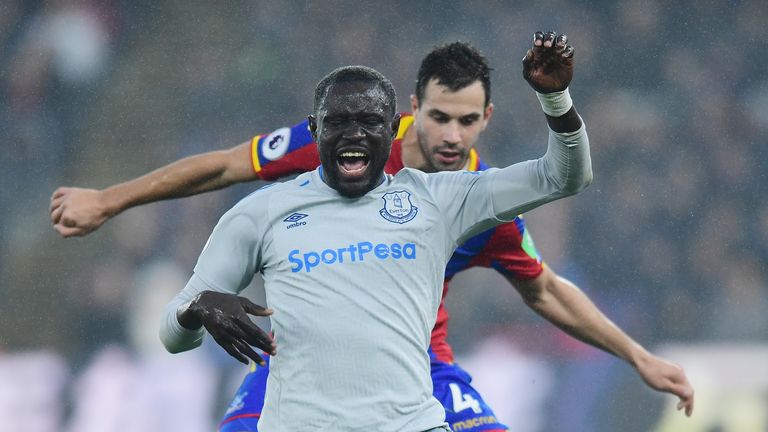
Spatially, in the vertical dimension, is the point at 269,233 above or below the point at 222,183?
below

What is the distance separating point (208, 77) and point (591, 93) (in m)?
2.43

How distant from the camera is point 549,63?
7.95ft

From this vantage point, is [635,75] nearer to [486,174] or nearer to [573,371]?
[573,371]

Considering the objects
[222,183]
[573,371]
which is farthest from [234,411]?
[573,371]

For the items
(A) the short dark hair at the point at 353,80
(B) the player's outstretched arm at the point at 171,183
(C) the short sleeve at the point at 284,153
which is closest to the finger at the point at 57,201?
(B) the player's outstretched arm at the point at 171,183

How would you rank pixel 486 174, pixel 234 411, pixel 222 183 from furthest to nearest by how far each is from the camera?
pixel 222 183 → pixel 234 411 → pixel 486 174

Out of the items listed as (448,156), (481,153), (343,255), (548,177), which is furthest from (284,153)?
(481,153)

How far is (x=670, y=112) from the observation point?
727cm

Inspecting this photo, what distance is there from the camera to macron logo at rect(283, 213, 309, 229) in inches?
103

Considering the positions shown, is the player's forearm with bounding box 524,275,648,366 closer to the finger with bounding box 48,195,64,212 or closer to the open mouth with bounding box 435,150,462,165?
the open mouth with bounding box 435,150,462,165

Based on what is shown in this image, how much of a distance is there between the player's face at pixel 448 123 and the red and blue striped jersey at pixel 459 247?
77 millimetres

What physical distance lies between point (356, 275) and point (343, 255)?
0.18 feet

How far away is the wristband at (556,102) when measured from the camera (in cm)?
246

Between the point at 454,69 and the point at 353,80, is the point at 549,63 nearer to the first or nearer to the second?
the point at 353,80
